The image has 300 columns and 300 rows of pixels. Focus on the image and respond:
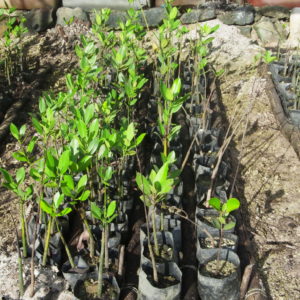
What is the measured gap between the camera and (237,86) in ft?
14.6

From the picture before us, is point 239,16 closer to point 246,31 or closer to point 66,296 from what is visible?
point 246,31

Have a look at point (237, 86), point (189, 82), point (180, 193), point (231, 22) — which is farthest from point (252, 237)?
point (231, 22)

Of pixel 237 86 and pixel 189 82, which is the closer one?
pixel 189 82

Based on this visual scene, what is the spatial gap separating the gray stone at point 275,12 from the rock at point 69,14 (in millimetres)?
2454

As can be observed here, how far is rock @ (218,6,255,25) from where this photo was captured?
5.94 metres

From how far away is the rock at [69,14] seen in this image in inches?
232

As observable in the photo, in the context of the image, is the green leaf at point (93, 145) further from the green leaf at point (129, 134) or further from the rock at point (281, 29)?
the rock at point (281, 29)

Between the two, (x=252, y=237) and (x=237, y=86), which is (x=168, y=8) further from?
(x=252, y=237)

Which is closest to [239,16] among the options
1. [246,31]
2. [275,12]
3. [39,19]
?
[246,31]

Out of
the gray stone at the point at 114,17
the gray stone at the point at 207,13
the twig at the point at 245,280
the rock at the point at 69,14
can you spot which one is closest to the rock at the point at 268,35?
the gray stone at the point at 207,13

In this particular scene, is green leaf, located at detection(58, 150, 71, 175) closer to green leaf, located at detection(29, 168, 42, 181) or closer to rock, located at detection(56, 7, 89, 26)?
green leaf, located at detection(29, 168, 42, 181)

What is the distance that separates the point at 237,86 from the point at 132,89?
2.00m

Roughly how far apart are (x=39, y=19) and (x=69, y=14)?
0.42 m

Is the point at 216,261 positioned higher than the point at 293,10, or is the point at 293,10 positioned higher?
the point at 293,10
